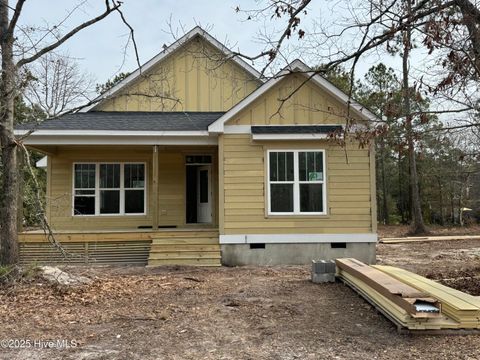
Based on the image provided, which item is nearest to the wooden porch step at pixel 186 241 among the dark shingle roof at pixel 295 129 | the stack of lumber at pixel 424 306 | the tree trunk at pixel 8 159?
the dark shingle roof at pixel 295 129

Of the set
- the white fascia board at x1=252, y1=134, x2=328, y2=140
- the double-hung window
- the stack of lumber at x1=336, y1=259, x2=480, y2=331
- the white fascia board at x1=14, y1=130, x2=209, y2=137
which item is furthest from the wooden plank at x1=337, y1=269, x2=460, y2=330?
the double-hung window

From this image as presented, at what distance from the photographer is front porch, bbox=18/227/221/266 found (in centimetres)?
1128

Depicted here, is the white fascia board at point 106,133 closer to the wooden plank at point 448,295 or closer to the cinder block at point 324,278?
the cinder block at point 324,278

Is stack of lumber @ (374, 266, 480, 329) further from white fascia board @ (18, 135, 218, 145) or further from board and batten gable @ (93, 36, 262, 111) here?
board and batten gable @ (93, 36, 262, 111)

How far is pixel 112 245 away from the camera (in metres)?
11.6

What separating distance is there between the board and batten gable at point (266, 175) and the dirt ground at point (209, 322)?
253 cm

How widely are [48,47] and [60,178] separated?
6124 mm

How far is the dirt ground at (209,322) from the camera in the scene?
4.44 metres

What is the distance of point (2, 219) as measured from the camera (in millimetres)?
7699

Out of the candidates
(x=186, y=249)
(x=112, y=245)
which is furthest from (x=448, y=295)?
(x=112, y=245)

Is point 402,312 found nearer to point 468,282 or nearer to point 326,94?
point 468,282

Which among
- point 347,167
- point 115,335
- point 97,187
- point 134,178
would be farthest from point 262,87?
point 115,335

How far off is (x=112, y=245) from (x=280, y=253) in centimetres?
440

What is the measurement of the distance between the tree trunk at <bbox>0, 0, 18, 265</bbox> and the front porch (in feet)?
11.8
